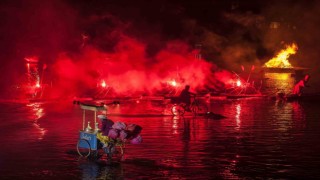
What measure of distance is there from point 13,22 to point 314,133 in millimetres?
25165

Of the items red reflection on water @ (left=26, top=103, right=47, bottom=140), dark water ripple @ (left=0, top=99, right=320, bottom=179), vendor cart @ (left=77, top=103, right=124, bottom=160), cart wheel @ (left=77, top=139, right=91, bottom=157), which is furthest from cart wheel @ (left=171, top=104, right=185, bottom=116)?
vendor cart @ (left=77, top=103, right=124, bottom=160)

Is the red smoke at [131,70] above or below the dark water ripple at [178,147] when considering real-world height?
above

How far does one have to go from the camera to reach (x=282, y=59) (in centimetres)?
7300

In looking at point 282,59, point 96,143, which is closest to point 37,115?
point 96,143

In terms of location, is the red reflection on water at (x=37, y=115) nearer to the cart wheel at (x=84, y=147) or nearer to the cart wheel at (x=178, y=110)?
the cart wheel at (x=84, y=147)

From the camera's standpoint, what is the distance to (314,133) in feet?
58.2

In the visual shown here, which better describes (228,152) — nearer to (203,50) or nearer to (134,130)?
(134,130)

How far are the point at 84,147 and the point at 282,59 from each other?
63273 mm

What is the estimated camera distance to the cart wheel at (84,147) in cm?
1298

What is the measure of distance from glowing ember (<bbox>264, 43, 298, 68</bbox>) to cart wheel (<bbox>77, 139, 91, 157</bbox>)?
60230mm

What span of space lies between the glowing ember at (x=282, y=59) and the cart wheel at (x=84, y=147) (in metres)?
60.2

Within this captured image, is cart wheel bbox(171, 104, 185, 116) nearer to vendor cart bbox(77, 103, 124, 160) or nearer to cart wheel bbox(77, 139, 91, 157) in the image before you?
cart wheel bbox(77, 139, 91, 157)

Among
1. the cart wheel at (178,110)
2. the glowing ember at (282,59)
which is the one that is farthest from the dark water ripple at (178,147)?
the glowing ember at (282,59)

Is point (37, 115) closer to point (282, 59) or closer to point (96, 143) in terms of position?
point (96, 143)
